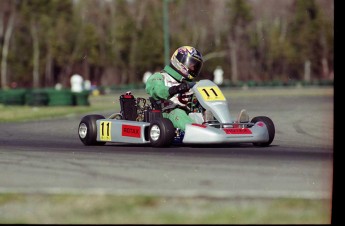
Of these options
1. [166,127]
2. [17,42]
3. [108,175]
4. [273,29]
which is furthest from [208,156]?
[273,29]

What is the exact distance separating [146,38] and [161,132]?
232 ft

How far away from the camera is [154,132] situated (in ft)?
41.4

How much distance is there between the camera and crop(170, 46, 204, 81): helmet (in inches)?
524

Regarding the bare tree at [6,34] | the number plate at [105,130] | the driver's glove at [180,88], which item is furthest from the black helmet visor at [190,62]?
the bare tree at [6,34]

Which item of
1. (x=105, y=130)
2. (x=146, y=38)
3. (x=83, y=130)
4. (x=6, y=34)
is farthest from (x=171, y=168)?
(x=6, y=34)

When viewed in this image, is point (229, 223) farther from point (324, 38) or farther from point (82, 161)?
point (324, 38)

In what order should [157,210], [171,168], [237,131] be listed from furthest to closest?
[237,131] → [171,168] → [157,210]

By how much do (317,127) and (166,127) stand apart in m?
7.04

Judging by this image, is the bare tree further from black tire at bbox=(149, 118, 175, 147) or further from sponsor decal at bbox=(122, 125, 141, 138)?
black tire at bbox=(149, 118, 175, 147)

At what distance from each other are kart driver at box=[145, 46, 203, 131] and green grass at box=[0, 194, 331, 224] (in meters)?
5.18

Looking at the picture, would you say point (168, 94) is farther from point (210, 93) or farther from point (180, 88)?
point (210, 93)

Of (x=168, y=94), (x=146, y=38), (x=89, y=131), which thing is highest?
(x=146, y=38)

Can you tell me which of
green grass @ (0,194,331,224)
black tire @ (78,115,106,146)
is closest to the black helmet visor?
black tire @ (78,115,106,146)

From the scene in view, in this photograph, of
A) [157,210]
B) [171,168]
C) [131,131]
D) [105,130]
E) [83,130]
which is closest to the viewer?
[157,210]
